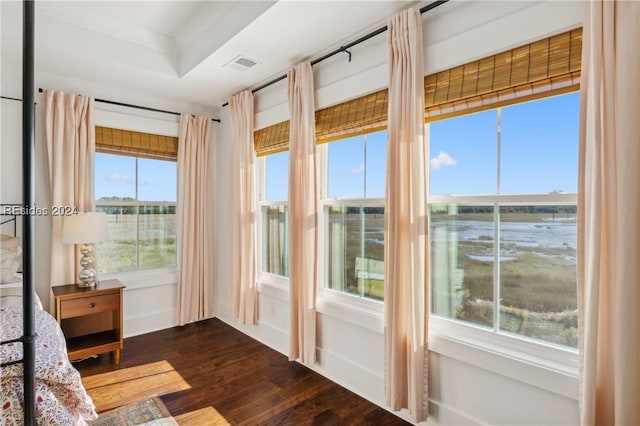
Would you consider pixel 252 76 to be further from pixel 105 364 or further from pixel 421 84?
pixel 105 364

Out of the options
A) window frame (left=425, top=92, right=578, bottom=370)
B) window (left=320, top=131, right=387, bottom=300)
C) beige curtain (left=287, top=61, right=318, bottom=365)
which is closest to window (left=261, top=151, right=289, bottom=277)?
beige curtain (left=287, top=61, right=318, bottom=365)

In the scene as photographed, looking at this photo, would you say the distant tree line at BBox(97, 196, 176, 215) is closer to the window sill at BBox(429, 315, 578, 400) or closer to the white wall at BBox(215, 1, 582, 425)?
the white wall at BBox(215, 1, 582, 425)

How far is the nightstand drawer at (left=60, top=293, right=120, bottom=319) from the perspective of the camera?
286 centimetres

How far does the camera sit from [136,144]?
3658mm

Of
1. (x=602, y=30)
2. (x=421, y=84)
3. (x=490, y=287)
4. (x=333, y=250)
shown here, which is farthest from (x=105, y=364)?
(x=602, y=30)

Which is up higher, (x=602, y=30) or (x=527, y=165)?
(x=602, y=30)

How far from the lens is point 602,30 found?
141 cm

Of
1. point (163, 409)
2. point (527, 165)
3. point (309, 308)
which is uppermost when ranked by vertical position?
point (527, 165)

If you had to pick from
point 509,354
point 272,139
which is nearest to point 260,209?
point 272,139

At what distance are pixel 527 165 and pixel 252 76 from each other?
2400mm

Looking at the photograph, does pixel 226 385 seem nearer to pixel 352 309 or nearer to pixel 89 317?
pixel 352 309

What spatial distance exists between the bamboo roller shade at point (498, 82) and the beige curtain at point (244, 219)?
1428 mm

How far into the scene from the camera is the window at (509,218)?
67.4 inches

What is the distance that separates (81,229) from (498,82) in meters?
3.22
